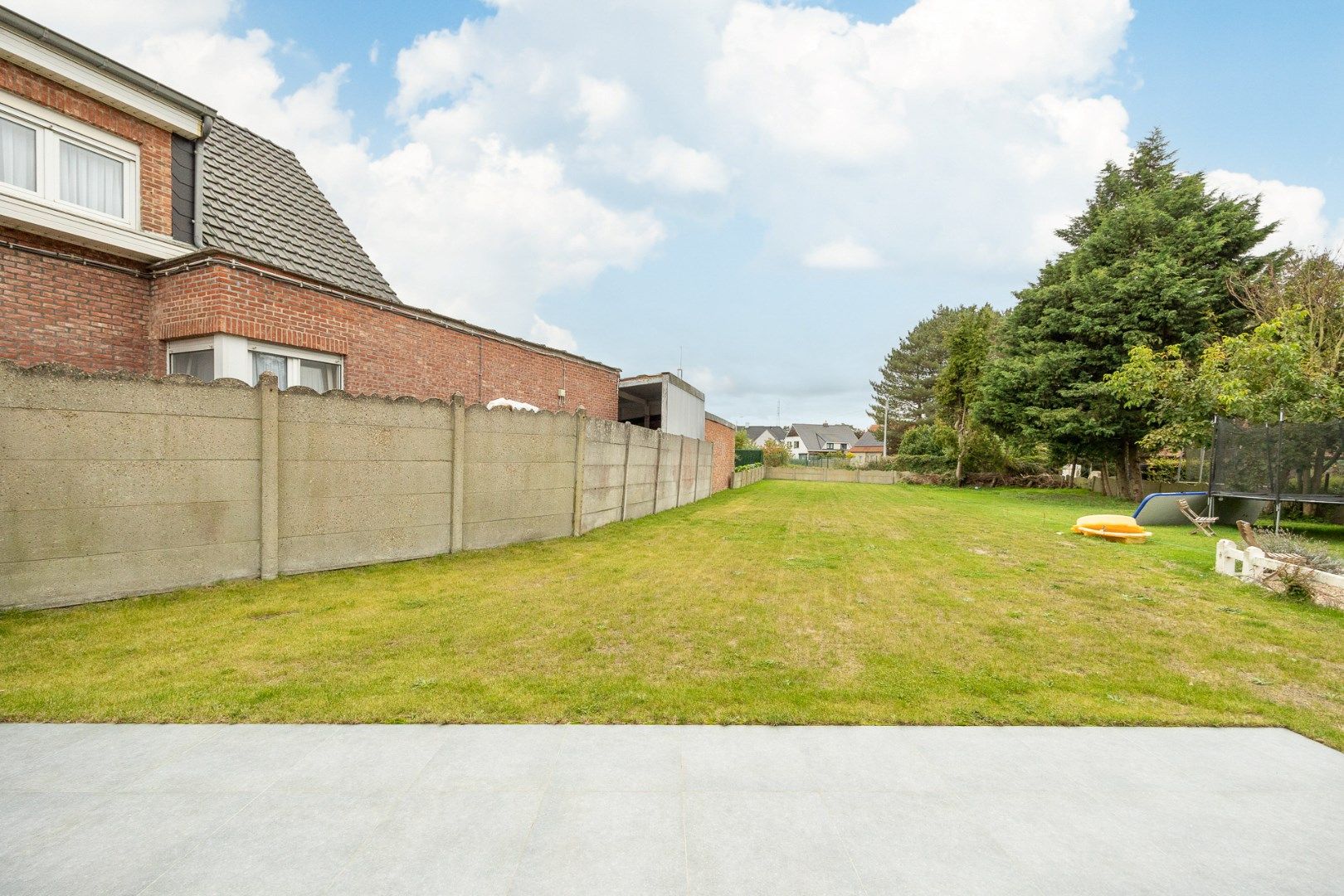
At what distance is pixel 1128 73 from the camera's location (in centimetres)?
1062

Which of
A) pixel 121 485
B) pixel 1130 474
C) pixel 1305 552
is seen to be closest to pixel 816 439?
pixel 1130 474

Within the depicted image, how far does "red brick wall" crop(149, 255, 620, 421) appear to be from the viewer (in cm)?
735

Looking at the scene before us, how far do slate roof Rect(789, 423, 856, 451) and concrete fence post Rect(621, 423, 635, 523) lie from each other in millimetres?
76731

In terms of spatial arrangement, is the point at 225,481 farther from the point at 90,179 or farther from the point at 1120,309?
the point at 1120,309

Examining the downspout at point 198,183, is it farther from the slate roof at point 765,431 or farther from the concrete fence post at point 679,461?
the slate roof at point 765,431

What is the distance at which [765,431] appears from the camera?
97.1 m

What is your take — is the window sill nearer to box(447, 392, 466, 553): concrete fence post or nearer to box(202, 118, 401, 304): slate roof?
box(202, 118, 401, 304): slate roof

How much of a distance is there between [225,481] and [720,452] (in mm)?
20061

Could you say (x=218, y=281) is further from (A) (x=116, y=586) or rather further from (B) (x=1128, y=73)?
(B) (x=1128, y=73)

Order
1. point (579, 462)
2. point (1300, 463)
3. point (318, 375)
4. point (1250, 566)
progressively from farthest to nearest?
point (1300, 463), point (579, 462), point (318, 375), point (1250, 566)

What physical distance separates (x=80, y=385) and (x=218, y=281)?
2.82 meters

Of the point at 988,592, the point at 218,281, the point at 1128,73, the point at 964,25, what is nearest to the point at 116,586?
the point at 218,281

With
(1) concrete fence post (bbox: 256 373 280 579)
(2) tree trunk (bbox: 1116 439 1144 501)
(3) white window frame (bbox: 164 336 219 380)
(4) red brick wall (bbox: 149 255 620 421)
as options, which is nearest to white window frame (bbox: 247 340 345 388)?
(4) red brick wall (bbox: 149 255 620 421)

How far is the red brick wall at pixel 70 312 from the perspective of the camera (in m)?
6.66
